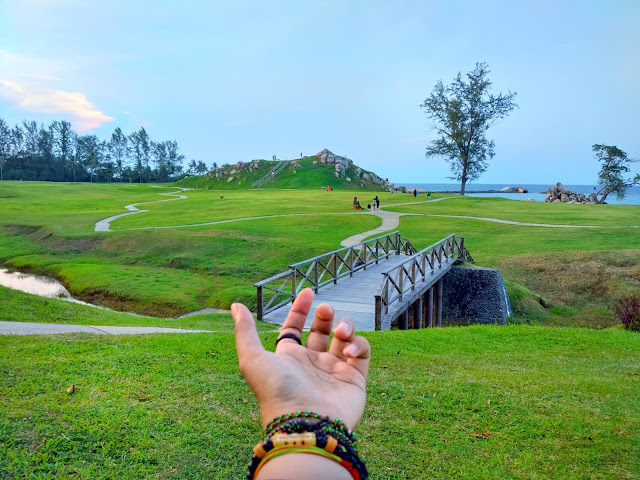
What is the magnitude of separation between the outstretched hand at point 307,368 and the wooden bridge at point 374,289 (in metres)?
10.2

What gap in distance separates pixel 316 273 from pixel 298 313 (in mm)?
13636

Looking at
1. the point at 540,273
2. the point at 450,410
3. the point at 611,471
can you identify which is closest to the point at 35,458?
the point at 450,410

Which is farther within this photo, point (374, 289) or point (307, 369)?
point (374, 289)

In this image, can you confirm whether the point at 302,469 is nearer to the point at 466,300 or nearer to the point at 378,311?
the point at 378,311

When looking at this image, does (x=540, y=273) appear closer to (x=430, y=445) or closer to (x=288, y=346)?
(x=430, y=445)

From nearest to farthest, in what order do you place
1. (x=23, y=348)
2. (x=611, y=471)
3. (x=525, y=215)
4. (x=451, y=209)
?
(x=611, y=471) < (x=23, y=348) < (x=525, y=215) < (x=451, y=209)

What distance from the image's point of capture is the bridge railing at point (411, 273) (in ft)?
42.1

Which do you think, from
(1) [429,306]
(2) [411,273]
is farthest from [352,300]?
(1) [429,306]

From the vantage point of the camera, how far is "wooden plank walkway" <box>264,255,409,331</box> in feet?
42.7

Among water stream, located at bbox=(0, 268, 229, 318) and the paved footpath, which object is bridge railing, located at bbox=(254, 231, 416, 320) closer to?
the paved footpath

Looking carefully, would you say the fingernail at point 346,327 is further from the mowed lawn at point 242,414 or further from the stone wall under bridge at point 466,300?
the stone wall under bridge at point 466,300

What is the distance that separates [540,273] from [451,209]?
20174mm

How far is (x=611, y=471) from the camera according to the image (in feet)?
15.3

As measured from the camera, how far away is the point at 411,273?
1591 cm
